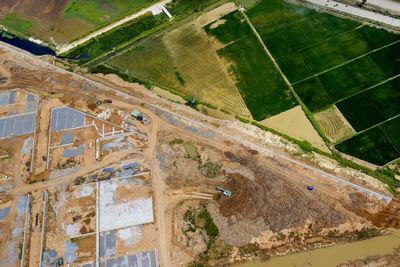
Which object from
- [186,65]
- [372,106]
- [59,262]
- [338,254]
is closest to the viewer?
[338,254]

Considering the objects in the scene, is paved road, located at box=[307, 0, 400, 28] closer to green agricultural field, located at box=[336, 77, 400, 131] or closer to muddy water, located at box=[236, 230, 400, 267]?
green agricultural field, located at box=[336, 77, 400, 131]

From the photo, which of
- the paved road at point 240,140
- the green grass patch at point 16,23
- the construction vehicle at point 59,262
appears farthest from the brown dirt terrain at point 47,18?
the construction vehicle at point 59,262

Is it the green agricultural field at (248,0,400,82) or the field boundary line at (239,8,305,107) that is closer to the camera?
the field boundary line at (239,8,305,107)

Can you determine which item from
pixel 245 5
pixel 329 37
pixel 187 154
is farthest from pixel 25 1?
pixel 329 37

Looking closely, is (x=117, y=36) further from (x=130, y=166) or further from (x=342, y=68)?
(x=342, y=68)

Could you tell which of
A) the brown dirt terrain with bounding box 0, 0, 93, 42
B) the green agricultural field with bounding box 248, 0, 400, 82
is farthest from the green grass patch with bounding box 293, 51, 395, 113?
the brown dirt terrain with bounding box 0, 0, 93, 42

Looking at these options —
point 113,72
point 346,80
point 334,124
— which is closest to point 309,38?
point 346,80

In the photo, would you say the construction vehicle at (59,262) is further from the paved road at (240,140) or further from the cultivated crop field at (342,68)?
the cultivated crop field at (342,68)
